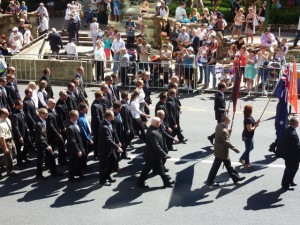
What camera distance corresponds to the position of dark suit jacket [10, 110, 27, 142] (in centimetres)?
1410

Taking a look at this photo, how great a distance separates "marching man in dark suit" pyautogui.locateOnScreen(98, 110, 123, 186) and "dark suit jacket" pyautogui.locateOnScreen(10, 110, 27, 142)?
2061 millimetres

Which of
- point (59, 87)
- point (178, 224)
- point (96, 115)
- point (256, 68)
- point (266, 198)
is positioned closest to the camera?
point (178, 224)

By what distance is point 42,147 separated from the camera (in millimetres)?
13523

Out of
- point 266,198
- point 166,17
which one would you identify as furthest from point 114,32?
point 266,198

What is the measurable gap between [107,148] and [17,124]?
7.63 feet

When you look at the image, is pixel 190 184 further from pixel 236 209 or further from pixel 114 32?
pixel 114 32

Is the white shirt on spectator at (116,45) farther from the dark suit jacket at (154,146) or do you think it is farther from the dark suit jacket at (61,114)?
the dark suit jacket at (154,146)

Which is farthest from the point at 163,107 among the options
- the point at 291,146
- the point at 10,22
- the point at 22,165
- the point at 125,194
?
the point at 10,22

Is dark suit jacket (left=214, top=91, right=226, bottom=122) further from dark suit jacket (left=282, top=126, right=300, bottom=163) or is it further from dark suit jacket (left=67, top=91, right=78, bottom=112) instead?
dark suit jacket (left=67, top=91, right=78, bottom=112)

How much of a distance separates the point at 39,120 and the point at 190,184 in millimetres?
3373

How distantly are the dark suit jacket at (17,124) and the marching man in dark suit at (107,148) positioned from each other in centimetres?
206

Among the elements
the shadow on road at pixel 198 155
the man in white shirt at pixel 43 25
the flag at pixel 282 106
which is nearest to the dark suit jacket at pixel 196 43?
the man in white shirt at pixel 43 25

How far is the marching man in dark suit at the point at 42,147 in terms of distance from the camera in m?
13.5

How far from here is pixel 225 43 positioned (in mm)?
26031
